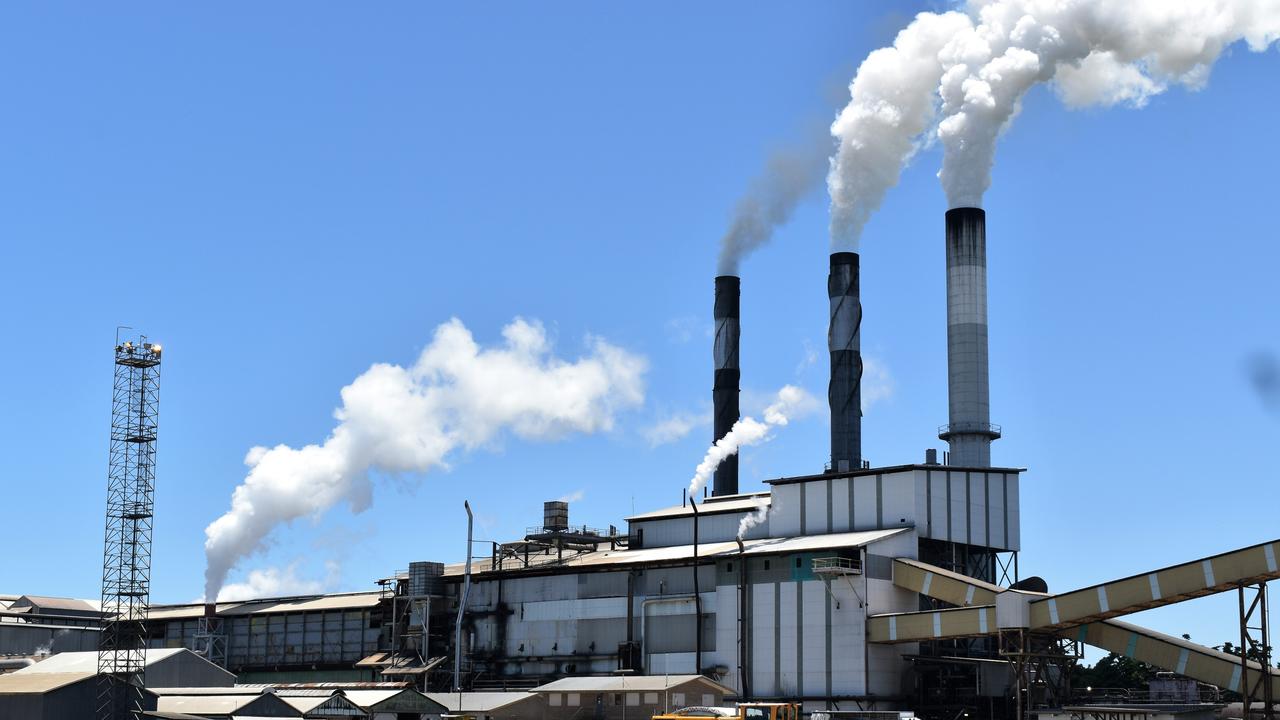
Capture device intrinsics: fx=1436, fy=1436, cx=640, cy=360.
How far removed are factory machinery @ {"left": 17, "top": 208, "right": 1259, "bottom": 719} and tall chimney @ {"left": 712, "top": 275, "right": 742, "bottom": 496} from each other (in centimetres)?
40

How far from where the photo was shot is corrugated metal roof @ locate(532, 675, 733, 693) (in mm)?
70938

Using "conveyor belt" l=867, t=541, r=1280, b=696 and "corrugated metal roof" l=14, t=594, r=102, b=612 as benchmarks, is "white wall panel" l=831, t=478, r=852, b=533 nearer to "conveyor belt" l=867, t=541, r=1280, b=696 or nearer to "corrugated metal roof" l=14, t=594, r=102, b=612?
"conveyor belt" l=867, t=541, r=1280, b=696

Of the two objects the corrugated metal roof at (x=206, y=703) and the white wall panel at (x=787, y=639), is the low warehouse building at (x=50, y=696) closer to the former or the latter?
the corrugated metal roof at (x=206, y=703)

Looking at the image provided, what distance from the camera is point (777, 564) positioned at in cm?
7862

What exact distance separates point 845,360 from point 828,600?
29.4m

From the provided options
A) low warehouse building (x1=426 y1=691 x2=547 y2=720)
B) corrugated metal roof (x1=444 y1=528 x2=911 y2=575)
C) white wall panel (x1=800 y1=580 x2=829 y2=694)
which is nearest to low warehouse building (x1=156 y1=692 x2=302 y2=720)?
low warehouse building (x1=426 y1=691 x2=547 y2=720)

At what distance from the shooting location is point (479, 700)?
74812 mm

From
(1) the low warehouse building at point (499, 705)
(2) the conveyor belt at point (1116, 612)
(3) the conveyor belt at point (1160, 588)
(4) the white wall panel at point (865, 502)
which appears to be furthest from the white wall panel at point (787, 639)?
(3) the conveyor belt at point (1160, 588)

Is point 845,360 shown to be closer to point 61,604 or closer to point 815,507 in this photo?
point 815,507

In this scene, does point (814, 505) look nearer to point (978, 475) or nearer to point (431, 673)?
point (978, 475)

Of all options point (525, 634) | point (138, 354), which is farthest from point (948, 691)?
point (138, 354)

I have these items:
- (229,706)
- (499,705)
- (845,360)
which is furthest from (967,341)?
(229,706)

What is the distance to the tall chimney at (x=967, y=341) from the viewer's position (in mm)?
93500

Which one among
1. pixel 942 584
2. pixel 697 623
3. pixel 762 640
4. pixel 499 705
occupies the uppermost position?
pixel 942 584
